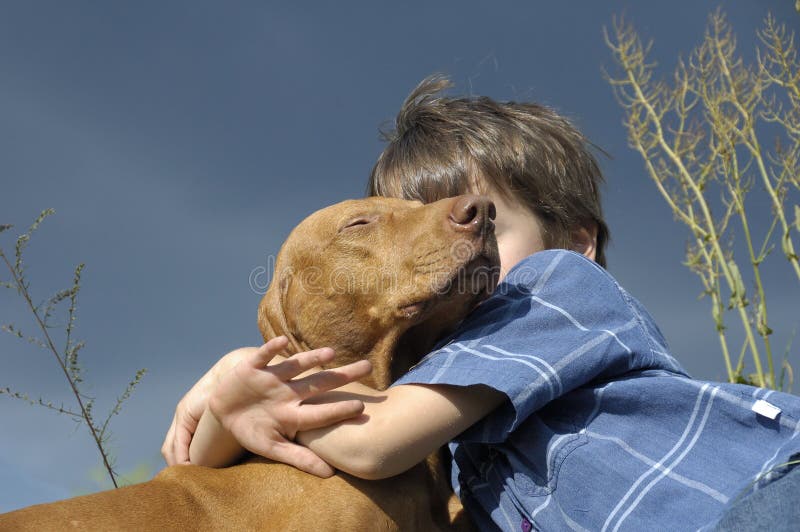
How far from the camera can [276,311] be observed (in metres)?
3.08

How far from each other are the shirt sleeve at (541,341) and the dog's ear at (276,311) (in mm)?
649

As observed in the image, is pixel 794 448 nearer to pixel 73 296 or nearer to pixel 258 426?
pixel 258 426

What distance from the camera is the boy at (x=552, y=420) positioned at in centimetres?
235

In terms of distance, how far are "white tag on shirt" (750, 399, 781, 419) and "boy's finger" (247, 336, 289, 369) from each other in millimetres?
1384

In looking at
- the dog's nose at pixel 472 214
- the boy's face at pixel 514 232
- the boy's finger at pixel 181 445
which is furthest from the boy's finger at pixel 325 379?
the boy's face at pixel 514 232

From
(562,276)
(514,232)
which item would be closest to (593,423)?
(562,276)

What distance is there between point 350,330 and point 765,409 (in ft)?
4.25

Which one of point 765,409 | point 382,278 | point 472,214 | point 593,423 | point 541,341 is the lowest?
point 765,409

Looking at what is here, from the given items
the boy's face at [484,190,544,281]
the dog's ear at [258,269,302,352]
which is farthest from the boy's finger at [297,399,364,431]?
the boy's face at [484,190,544,281]

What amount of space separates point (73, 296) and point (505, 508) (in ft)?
6.80

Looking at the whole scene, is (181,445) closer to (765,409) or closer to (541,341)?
(541,341)

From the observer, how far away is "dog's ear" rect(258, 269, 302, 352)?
3049mm

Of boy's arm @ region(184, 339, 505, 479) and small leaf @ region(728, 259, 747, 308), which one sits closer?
boy's arm @ region(184, 339, 505, 479)

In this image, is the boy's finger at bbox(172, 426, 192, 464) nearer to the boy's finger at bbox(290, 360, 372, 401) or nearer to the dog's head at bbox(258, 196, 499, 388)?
the dog's head at bbox(258, 196, 499, 388)
